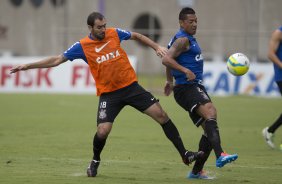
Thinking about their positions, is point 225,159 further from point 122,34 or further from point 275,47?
point 275,47

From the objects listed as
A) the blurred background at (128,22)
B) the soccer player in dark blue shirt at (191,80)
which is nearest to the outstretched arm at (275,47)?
the soccer player in dark blue shirt at (191,80)

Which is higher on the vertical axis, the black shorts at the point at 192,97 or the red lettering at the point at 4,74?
the black shorts at the point at 192,97

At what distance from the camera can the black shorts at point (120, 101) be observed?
11.4 meters

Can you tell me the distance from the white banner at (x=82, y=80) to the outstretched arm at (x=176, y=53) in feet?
53.3

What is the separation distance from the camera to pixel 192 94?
11.1 metres

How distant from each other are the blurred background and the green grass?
35.3 feet

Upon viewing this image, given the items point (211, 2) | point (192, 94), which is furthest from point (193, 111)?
point (211, 2)

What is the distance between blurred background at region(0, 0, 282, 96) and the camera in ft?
118

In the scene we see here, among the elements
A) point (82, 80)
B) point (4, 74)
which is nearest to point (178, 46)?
point (82, 80)

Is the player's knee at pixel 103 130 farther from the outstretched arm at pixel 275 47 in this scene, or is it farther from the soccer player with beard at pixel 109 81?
the outstretched arm at pixel 275 47

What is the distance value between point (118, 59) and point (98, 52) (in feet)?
1.00

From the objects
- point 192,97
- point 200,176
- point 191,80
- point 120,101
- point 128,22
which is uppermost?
point 191,80

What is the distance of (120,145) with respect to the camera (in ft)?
50.0

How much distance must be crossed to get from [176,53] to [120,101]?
1115mm
